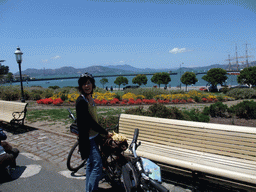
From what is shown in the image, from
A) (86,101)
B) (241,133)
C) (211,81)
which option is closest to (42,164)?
(86,101)

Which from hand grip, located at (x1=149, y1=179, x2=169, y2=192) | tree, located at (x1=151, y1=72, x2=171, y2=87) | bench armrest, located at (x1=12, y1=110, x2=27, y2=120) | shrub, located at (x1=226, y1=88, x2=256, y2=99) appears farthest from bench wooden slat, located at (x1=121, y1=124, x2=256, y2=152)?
tree, located at (x1=151, y1=72, x2=171, y2=87)

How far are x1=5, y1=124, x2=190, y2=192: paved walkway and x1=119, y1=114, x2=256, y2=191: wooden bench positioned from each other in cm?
212

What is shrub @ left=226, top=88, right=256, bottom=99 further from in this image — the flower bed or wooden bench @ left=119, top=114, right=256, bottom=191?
wooden bench @ left=119, top=114, right=256, bottom=191

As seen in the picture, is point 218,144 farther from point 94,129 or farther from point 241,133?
point 94,129

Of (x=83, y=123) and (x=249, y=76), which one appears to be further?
(x=249, y=76)

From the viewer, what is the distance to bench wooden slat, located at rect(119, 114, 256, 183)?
3.22 meters

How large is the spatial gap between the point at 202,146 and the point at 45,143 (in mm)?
4534

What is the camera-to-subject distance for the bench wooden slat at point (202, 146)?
322 centimetres

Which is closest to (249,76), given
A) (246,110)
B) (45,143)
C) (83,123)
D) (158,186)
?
(246,110)

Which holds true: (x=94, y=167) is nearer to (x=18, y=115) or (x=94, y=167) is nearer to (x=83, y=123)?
(x=83, y=123)

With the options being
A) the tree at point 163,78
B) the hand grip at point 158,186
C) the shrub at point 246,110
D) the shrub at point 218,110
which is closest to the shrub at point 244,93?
the shrub at point 246,110

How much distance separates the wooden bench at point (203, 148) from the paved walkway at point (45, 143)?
2.12 metres

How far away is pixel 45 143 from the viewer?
5.96 m

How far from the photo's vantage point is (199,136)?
381 cm
